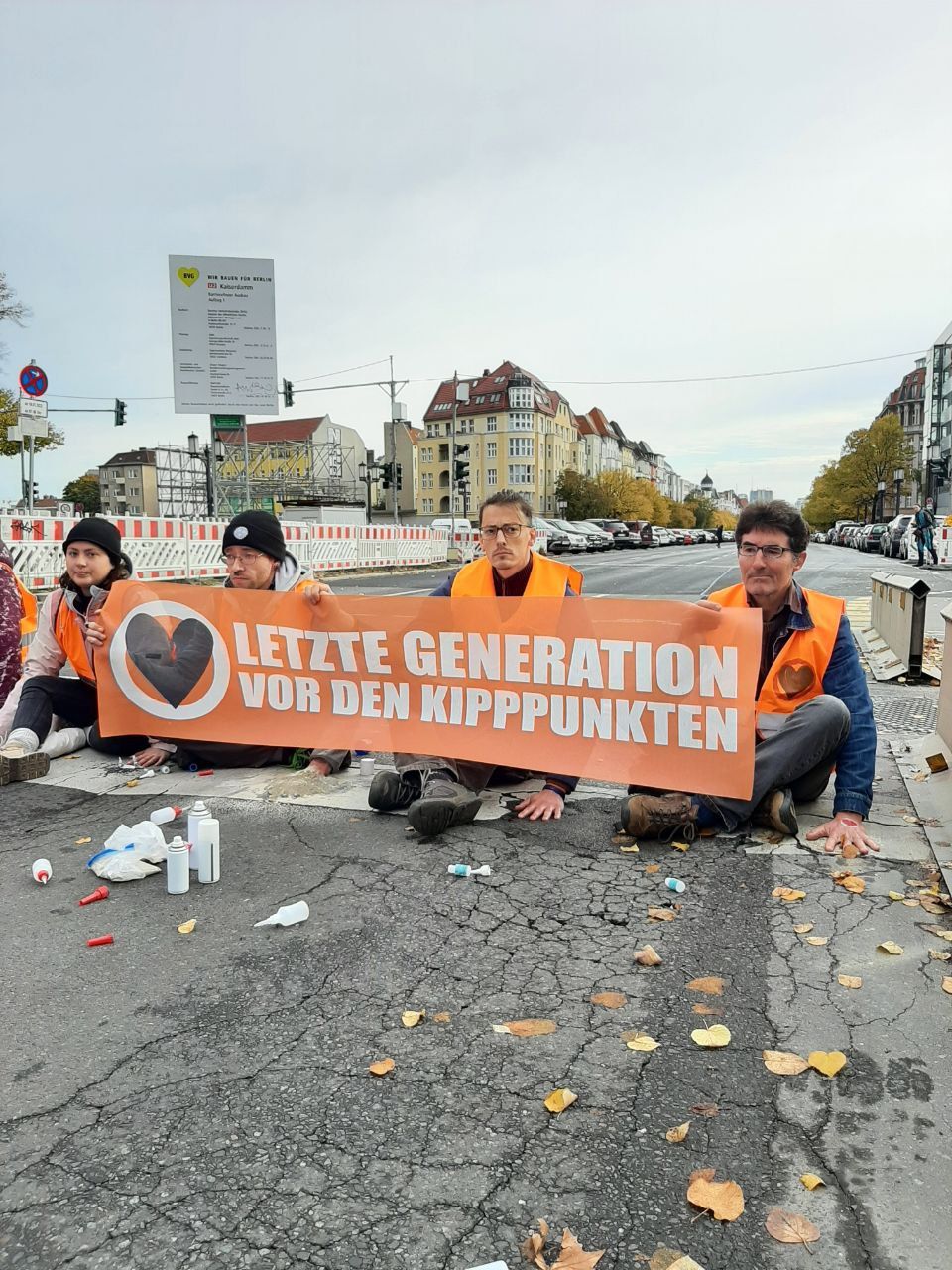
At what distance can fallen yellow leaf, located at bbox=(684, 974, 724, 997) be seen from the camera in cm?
271

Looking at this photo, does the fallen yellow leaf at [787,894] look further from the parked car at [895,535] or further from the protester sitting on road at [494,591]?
the parked car at [895,535]

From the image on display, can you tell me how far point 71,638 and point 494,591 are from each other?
276 cm

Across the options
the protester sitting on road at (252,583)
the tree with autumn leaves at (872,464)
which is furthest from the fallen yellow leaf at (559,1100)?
the tree with autumn leaves at (872,464)

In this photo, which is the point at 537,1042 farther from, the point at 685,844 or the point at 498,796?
the point at 498,796

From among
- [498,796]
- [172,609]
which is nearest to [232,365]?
[172,609]

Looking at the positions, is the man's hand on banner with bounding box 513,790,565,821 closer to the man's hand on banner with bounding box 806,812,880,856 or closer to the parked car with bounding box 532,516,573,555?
the man's hand on banner with bounding box 806,812,880,856

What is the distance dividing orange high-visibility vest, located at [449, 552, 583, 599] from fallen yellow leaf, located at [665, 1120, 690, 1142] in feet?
9.01

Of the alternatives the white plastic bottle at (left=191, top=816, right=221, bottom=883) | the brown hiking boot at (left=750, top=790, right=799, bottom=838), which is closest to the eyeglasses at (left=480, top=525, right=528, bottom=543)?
the brown hiking boot at (left=750, top=790, right=799, bottom=838)

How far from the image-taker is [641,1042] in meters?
2.44

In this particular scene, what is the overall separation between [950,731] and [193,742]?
166 inches

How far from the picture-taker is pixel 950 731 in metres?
4.70

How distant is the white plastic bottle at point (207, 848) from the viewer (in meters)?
3.59

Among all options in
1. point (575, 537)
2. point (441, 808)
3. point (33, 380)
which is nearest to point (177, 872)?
point (441, 808)

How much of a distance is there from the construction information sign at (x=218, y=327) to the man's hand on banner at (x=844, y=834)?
2162cm
